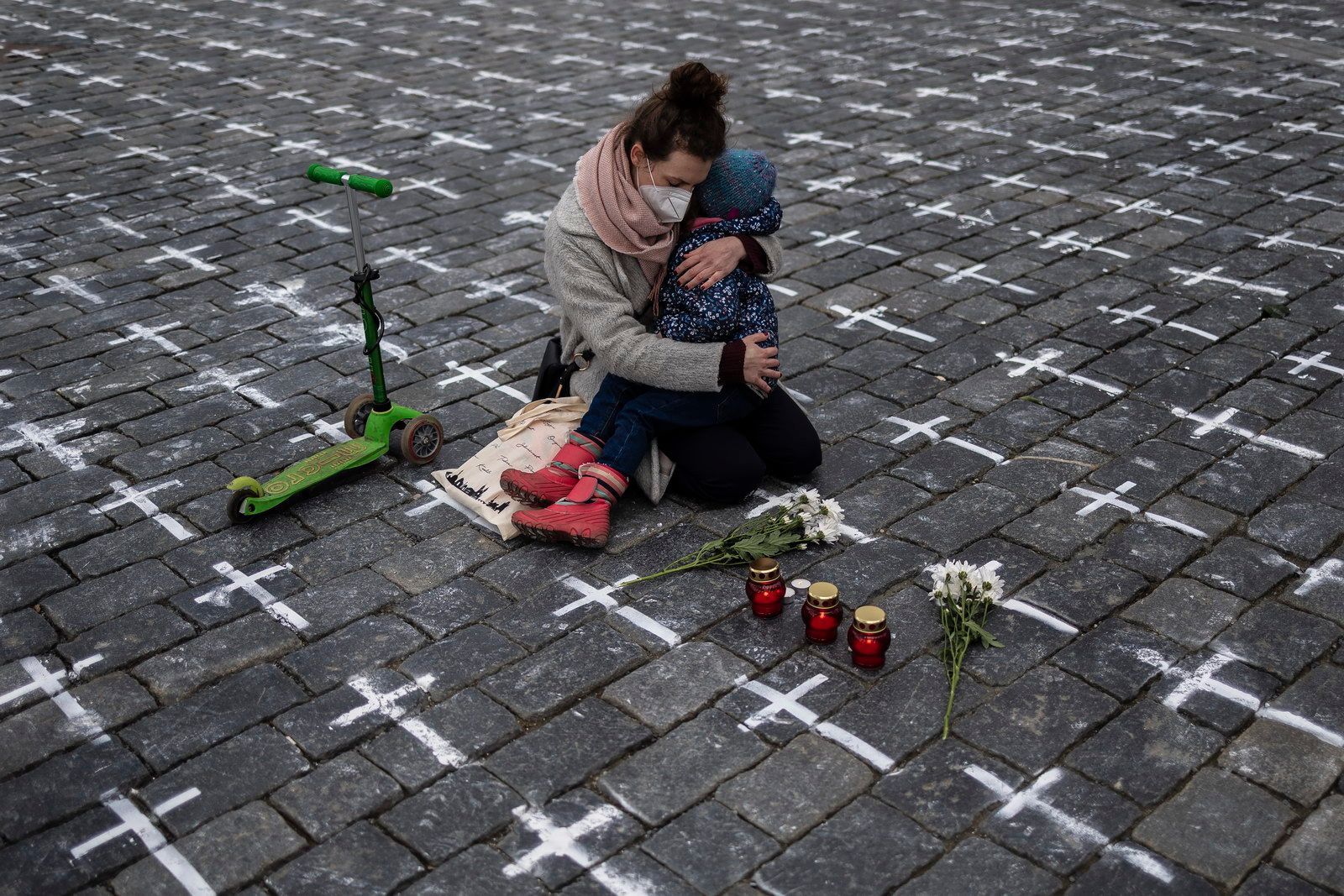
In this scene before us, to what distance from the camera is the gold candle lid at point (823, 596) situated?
3.45 m

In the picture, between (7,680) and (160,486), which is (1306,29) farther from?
(7,680)

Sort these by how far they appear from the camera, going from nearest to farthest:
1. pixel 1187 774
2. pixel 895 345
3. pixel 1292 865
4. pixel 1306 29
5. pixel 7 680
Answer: pixel 1292 865 → pixel 1187 774 → pixel 7 680 → pixel 895 345 → pixel 1306 29

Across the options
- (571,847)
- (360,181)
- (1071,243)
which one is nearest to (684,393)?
(360,181)

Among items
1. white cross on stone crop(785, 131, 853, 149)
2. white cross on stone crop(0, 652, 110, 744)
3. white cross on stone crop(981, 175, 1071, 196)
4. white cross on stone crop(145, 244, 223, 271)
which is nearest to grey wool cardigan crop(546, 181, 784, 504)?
white cross on stone crop(0, 652, 110, 744)

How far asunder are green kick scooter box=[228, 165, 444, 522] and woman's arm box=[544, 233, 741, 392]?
63cm

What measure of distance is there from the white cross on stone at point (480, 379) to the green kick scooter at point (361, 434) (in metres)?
0.46

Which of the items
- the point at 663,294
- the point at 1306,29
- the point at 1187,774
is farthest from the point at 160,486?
the point at 1306,29

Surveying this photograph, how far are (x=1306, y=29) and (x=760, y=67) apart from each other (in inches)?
185

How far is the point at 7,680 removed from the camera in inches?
136

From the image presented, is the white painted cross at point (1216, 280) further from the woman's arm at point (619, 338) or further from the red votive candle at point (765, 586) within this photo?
the red votive candle at point (765, 586)

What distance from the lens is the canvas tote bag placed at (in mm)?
4172

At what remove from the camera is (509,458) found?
430cm

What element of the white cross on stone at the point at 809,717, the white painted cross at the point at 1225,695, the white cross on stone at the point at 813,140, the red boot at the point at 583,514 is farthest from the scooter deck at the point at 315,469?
the white cross on stone at the point at 813,140

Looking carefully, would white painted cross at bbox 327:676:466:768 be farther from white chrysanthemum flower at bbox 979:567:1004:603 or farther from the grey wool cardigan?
white chrysanthemum flower at bbox 979:567:1004:603
